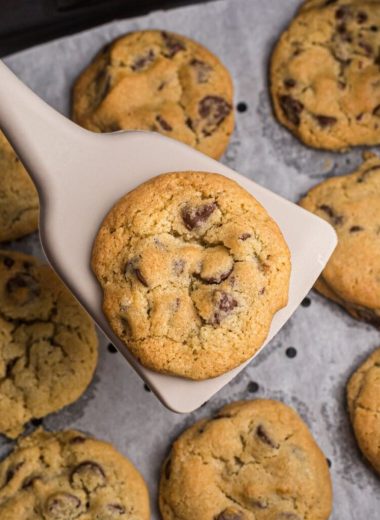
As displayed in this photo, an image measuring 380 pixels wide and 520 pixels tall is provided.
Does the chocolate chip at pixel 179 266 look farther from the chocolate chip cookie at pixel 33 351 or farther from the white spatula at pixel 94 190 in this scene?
the chocolate chip cookie at pixel 33 351

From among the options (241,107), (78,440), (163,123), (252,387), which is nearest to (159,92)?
(163,123)

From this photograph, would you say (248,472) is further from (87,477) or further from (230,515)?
(87,477)

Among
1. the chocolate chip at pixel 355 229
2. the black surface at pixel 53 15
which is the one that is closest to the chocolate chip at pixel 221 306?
the chocolate chip at pixel 355 229

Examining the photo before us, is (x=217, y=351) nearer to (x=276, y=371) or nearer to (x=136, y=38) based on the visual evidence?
(x=276, y=371)

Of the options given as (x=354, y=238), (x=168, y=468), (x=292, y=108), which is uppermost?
(x=292, y=108)

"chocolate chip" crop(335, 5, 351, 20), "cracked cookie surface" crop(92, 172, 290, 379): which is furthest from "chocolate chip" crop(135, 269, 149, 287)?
"chocolate chip" crop(335, 5, 351, 20)

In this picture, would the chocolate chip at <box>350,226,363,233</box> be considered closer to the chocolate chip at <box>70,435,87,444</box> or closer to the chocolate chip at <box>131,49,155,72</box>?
the chocolate chip at <box>131,49,155,72</box>
